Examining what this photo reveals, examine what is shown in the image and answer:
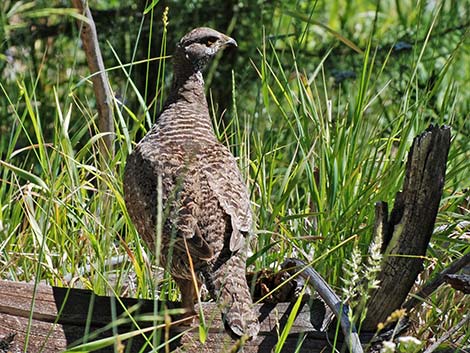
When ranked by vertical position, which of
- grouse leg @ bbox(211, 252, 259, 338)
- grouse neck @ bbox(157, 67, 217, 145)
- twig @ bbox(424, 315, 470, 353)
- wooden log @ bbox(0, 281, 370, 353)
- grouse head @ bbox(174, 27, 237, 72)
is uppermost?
grouse head @ bbox(174, 27, 237, 72)

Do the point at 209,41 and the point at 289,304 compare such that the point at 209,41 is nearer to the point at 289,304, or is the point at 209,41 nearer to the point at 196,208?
the point at 196,208

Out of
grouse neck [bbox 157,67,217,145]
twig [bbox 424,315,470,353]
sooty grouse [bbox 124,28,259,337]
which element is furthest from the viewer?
grouse neck [bbox 157,67,217,145]

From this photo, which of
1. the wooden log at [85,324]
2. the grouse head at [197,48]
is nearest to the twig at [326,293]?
the wooden log at [85,324]

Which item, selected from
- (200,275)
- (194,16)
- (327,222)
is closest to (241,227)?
(200,275)

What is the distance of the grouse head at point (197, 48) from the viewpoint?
16.4 feet

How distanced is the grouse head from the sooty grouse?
0.45m

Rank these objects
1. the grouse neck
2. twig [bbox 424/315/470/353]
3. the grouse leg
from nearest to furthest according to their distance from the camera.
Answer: twig [bbox 424/315/470/353] → the grouse leg → the grouse neck

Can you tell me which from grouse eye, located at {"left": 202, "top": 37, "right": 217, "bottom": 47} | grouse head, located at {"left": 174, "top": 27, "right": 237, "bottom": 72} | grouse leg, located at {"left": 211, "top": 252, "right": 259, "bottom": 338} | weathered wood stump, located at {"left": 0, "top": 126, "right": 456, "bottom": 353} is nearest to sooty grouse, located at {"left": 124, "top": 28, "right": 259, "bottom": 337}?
grouse leg, located at {"left": 211, "top": 252, "right": 259, "bottom": 338}

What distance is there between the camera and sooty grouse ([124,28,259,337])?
3783 mm

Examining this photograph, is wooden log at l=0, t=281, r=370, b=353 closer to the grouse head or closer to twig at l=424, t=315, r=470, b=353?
twig at l=424, t=315, r=470, b=353

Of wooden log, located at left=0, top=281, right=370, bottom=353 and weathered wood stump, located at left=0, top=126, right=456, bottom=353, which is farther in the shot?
wooden log, located at left=0, top=281, right=370, bottom=353

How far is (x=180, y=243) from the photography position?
387cm

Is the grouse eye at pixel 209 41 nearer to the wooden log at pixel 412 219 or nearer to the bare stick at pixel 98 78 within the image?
the bare stick at pixel 98 78

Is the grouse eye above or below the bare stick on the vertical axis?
above
